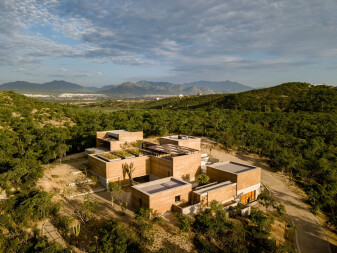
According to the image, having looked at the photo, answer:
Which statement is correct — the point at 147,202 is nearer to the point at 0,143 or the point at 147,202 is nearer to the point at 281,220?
the point at 281,220

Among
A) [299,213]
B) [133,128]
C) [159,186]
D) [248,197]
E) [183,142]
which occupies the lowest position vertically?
[299,213]

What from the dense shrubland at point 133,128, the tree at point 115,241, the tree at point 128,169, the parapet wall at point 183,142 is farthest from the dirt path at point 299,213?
the tree at point 128,169

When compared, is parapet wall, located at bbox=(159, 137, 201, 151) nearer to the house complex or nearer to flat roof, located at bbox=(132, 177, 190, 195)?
the house complex

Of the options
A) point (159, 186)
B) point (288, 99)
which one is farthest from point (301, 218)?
point (288, 99)

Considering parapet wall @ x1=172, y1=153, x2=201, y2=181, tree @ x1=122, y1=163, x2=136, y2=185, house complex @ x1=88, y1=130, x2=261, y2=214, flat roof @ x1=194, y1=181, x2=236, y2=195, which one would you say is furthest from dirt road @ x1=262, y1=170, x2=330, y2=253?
tree @ x1=122, y1=163, x2=136, y2=185

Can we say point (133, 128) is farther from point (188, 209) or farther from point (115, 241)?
Answer: point (115, 241)

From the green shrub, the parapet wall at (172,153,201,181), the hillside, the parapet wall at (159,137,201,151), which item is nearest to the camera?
the green shrub

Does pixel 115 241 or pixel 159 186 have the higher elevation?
pixel 159 186
